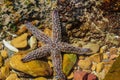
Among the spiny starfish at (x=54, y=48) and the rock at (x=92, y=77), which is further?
the rock at (x=92, y=77)

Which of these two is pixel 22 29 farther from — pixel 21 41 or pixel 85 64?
pixel 85 64

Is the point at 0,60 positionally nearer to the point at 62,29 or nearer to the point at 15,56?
the point at 15,56

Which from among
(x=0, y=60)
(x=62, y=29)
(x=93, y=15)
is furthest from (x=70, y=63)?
(x=0, y=60)

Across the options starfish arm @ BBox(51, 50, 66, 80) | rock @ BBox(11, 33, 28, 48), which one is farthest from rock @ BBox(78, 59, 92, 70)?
rock @ BBox(11, 33, 28, 48)

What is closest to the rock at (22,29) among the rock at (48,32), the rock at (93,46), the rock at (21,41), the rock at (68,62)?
the rock at (21,41)

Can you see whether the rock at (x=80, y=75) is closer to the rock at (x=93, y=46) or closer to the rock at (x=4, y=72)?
the rock at (x=93, y=46)

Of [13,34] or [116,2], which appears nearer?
[116,2]

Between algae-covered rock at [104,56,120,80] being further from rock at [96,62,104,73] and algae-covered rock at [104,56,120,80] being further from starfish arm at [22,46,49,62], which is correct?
starfish arm at [22,46,49,62]
